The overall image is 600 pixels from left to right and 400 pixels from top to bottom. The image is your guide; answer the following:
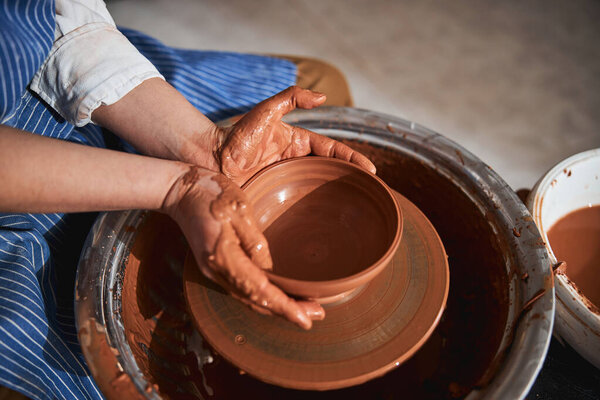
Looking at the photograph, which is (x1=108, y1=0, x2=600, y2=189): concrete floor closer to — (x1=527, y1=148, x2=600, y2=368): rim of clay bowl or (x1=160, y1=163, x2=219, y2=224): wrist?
(x1=527, y1=148, x2=600, y2=368): rim of clay bowl

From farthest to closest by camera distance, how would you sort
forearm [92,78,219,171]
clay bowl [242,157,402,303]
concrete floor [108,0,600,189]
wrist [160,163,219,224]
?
concrete floor [108,0,600,189]
forearm [92,78,219,171]
clay bowl [242,157,402,303]
wrist [160,163,219,224]

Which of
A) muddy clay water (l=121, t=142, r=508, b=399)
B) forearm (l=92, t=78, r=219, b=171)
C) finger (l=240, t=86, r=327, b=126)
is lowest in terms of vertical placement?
muddy clay water (l=121, t=142, r=508, b=399)

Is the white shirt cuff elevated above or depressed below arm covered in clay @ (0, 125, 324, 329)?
above

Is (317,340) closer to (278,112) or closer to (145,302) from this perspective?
(145,302)

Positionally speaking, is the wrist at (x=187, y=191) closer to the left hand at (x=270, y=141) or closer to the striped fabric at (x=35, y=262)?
the left hand at (x=270, y=141)

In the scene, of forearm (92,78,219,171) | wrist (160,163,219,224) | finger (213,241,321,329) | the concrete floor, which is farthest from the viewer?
the concrete floor

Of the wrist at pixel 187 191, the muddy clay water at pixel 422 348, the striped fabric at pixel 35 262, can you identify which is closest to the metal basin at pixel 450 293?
the muddy clay water at pixel 422 348

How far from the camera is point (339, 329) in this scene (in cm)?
105

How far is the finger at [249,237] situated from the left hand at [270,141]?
298mm

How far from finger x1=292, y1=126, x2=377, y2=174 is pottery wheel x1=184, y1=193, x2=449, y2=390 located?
13.6 inches

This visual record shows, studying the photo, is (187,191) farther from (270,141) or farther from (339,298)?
(339,298)

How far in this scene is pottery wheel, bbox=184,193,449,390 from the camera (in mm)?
960

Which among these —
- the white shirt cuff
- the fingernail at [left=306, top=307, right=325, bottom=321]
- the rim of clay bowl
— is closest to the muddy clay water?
the rim of clay bowl

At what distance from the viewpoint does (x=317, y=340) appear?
1.03m
